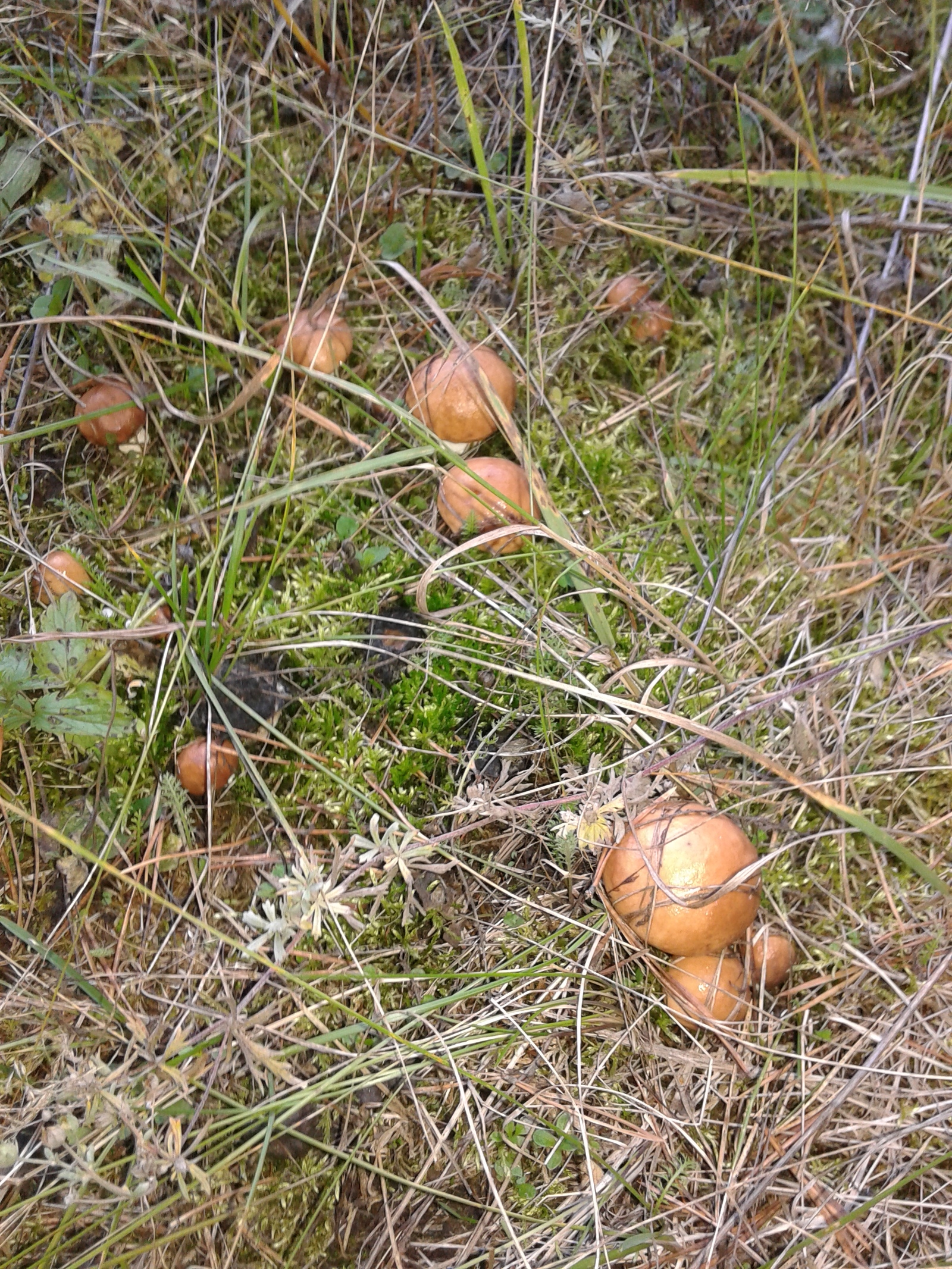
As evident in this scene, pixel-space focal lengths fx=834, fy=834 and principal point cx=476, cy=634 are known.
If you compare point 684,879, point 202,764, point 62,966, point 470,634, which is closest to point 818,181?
point 470,634

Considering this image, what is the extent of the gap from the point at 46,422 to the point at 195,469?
43 cm

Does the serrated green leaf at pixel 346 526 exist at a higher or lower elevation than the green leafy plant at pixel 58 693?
higher

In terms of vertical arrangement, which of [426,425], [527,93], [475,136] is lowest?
[426,425]

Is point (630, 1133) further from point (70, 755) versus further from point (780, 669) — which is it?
point (70, 755)

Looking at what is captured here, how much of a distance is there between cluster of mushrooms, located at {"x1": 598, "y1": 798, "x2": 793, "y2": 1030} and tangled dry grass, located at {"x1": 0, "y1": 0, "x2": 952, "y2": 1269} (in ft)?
0.23

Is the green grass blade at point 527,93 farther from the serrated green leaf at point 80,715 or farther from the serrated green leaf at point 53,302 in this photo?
the serrated green leaf at point 80,715

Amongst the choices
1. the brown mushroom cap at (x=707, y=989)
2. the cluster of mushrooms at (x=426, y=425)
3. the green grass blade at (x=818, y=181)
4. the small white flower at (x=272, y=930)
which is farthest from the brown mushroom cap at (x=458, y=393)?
the brown mushroom cap at (x=707, y=989)

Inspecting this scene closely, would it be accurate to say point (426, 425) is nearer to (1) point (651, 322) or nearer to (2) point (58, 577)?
(1) point (651, 322)

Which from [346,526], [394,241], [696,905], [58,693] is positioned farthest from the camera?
[394,241]

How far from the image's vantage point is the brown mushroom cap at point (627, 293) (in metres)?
2.38

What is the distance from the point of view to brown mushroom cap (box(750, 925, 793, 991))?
6.49 ft

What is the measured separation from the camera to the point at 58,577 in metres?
2.14

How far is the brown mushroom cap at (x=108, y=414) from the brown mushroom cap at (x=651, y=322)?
1411 millimetres

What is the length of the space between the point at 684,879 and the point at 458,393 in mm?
1288
